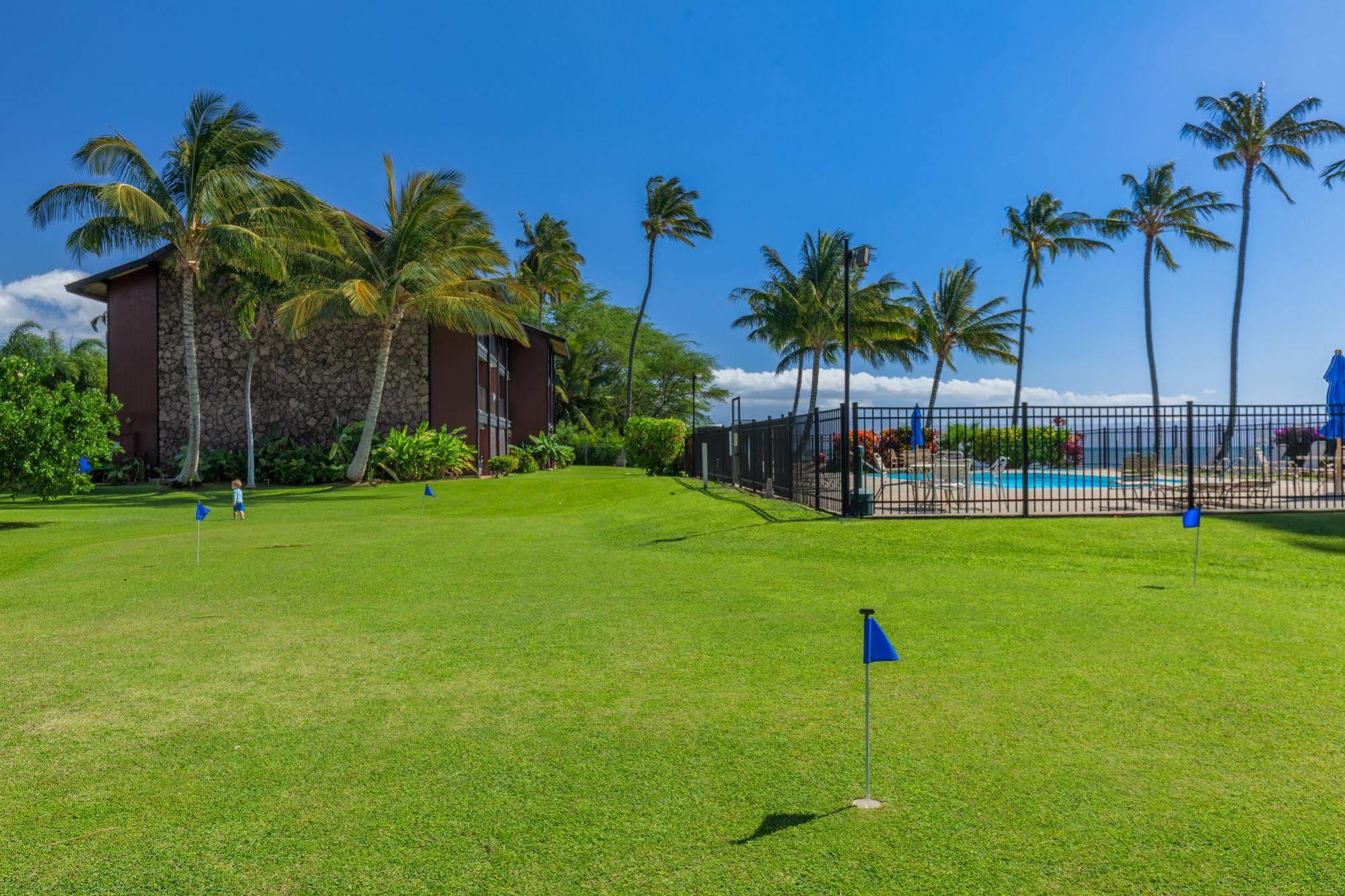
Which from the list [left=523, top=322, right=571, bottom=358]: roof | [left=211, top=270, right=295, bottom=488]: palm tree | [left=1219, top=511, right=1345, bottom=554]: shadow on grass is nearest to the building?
[left=211, top=270, right=295, bottom=488]: palm tree

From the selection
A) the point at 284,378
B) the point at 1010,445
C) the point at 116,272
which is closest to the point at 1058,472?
the point at 1010,445

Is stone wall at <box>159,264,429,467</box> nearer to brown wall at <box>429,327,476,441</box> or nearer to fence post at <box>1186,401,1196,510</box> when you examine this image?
brown wall at <box>429,327,476,441</box>

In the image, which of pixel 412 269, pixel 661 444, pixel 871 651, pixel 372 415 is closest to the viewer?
pixel 871 651

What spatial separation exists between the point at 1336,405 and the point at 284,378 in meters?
32.5

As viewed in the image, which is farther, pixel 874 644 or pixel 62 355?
pixel 62 355

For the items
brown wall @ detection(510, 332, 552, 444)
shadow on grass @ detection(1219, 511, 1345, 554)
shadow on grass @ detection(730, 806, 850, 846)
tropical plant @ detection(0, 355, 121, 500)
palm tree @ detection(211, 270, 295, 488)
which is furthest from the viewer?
brown wall @ detection(510, 332, 552, 444)

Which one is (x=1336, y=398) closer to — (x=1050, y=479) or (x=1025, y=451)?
(x=1050, y=479)

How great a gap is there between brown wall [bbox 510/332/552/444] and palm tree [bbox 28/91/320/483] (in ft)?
49.6

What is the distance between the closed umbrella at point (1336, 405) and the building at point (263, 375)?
26051mm

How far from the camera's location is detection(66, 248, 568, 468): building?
106 feet

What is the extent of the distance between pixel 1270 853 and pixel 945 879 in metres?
1.32

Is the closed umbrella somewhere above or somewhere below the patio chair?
above

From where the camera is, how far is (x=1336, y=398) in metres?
16.5

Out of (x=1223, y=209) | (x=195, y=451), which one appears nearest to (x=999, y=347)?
(x=1223, y=209)
